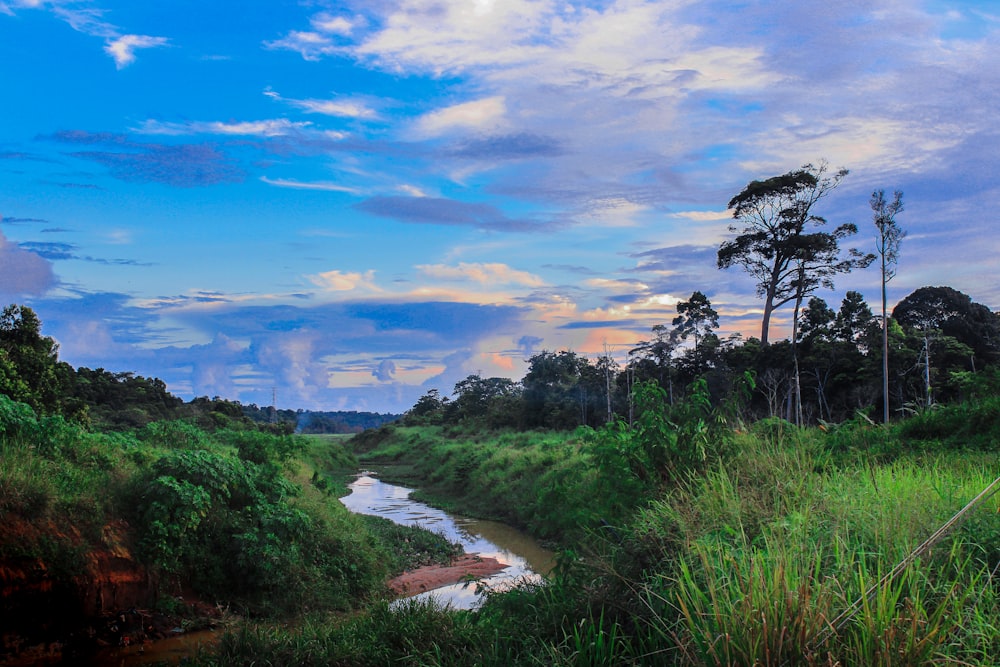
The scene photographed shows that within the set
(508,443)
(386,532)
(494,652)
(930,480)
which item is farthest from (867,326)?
(494,652)

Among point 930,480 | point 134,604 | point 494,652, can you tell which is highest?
point 930,480

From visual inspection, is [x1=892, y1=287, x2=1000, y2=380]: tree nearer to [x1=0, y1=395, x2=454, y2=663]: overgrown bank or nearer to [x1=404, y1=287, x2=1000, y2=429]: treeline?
[x1=404, y1=287, x2=1000, y2=429]: treeline

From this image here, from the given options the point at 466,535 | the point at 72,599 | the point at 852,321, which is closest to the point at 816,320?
the point at 852,321

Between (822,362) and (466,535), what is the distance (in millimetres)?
24394

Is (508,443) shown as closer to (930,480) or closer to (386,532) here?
(386,532)

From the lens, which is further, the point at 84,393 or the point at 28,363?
the point at 84,393

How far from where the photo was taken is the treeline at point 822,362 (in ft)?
108

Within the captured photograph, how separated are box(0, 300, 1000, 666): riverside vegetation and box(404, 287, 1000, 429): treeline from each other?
1284 cm

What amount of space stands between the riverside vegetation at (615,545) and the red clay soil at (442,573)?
0.55 m

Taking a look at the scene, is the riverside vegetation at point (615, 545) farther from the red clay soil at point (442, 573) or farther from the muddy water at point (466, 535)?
the muddy water at point (466, 535)

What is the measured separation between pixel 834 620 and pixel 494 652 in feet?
10.2

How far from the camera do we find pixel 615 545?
6789 mm

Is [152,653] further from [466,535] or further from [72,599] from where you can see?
[466,535]

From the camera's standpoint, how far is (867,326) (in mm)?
36938
